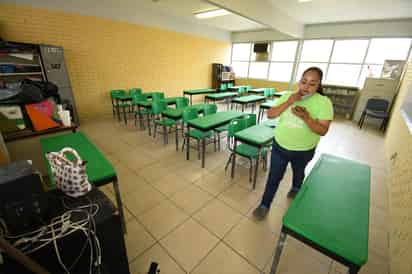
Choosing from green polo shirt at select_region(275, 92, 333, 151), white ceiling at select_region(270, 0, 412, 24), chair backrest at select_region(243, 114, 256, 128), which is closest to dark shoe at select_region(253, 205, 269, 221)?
green polo shirt at select_region(275, 92, 333, 151)

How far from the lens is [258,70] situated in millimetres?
9047

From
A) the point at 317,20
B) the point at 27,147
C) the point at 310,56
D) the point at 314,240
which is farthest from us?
the point at 310,56

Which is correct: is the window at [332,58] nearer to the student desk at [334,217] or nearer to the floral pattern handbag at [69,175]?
the student desk at [334,217]

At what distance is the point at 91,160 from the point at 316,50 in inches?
339

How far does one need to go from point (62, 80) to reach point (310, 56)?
8580mm

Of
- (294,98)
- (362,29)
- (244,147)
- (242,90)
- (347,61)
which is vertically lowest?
(244,147)

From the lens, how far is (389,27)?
5543mm

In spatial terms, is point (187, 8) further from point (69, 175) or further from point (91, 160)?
point (69, 175)

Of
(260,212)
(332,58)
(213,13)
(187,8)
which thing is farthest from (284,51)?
(260,212)

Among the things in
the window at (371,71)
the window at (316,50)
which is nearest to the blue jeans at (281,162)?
the window at (371,71)

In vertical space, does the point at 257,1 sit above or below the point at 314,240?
above

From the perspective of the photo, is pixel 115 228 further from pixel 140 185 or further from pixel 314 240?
pixel 140 185

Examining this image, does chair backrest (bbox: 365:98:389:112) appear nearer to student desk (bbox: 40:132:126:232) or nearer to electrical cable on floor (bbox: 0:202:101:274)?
student desk (bbox: 40:132:126:232)

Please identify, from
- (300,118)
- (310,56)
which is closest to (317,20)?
(310,56)
